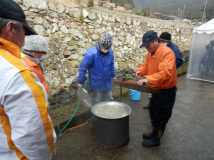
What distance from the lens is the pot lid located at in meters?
2.93

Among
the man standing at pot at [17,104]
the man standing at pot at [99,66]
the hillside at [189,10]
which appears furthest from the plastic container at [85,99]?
the hillside at [189,10]

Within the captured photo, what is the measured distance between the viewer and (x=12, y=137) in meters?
0.87

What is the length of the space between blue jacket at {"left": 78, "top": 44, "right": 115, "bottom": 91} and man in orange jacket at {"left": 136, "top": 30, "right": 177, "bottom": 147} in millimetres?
1109

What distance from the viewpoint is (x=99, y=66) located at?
359cm

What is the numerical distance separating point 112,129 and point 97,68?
1460mm

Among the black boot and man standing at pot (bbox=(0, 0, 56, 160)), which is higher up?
man standing at pot (bbox=(0, 0, 56, 160))

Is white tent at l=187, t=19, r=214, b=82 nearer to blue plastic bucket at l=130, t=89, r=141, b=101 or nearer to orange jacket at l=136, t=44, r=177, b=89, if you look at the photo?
blue plastic bucket at l=130, t=89, r=141, b=101

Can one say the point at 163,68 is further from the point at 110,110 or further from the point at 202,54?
the point at 202,54

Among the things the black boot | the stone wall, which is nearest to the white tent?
the stone wall

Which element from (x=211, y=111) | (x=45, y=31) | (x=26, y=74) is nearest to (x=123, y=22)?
(x=45, y=31)

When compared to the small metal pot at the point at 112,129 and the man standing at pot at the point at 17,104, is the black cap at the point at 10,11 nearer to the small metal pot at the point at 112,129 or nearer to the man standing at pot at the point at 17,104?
the man standing at pot at the point at 17,104

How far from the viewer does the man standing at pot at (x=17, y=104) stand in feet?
2.69

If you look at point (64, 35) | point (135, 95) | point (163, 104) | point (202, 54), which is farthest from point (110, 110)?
point (202, 54)

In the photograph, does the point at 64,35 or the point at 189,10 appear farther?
the point at 189,10
